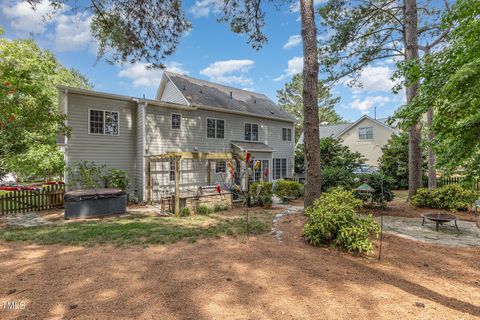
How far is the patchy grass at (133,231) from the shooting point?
19.5 feet

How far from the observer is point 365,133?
25953mm

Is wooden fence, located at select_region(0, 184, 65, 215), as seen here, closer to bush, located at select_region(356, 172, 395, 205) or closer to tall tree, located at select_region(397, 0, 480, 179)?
bush, located at select_region(356, 172, 395, 205)

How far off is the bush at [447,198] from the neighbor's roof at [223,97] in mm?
10508

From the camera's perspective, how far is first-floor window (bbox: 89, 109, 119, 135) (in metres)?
11.7

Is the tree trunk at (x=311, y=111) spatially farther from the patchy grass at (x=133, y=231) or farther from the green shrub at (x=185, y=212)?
the green shrub at (x=185, y=212)

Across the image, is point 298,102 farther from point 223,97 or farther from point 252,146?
point 252,146

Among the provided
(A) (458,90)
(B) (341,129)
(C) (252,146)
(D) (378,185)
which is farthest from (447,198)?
(B) (341,129)

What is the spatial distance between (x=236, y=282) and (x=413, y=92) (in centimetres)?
1134

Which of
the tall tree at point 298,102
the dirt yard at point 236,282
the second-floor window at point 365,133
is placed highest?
the tall tree at point 298,102

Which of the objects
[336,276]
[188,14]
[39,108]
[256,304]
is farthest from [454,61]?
[39,108]

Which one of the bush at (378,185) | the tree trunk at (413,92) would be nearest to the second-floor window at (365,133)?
the tree trunk at (413,92)

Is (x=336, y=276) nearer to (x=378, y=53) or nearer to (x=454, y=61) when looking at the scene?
(x=454, y=61)

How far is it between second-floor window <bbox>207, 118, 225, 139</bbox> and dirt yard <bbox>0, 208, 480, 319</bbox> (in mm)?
10369

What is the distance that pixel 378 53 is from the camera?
506 inches
